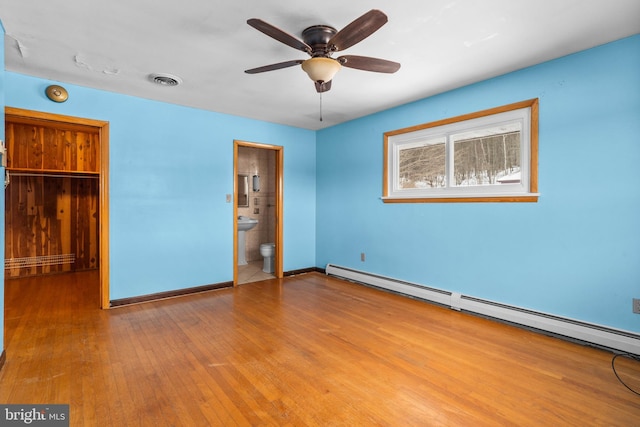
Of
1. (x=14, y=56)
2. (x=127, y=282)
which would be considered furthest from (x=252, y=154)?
(x=14, y=56)

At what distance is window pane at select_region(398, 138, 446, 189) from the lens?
3.73 m

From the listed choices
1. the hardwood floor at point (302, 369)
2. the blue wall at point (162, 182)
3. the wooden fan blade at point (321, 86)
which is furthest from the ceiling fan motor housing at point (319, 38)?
the blue wall at point (162, 182)

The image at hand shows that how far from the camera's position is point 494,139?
10.6 ft

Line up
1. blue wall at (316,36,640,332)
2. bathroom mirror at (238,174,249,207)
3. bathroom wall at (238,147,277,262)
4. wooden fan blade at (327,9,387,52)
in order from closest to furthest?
wooden fan blade at (327,9,387,52), blue wall at (316,36,640,332), bathroom mirror at (238,174,249,207), bathroom wall at (238,147,277,262)

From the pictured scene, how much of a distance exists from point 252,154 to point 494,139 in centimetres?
444

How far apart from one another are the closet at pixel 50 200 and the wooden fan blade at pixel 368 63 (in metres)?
4.18

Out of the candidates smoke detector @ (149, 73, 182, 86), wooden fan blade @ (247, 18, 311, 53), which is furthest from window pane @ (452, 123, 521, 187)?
smoke detector @ (149, 73, 182, 86)

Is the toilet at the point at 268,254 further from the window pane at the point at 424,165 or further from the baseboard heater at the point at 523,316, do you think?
the window pane at the point at 424,165

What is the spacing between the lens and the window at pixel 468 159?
296cm

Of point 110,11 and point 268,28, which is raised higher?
point 110,11

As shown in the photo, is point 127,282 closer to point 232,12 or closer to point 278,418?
point 278,418

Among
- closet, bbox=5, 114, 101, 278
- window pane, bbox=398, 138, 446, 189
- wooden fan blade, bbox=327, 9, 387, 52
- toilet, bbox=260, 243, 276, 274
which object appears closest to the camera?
wooden fan blade, bbox=327, 9, 387, 52

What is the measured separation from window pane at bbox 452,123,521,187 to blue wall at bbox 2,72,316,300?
9.33 feet

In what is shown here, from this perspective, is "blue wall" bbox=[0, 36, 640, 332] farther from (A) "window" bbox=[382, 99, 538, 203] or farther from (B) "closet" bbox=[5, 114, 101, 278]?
(B) "closet" bbox=[5, 114, 101, 278]
